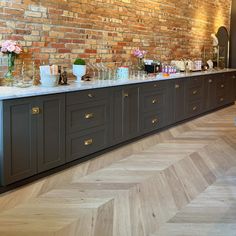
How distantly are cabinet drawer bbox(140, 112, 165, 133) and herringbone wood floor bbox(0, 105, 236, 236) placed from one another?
1.56ft

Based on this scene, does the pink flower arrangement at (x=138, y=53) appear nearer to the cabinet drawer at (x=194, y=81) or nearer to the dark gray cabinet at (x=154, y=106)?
the dark gray cabinet at (x=154, y=106)

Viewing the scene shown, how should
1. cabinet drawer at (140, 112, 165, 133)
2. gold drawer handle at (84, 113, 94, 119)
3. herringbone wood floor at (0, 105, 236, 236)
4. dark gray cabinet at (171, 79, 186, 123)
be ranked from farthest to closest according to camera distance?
dark gray cabinet at (171, 79, 186, 123)
cabinet drawer at (140, 112, 165, 133)
gold drawer handle at (84, 113, 94, 119)
herringbone wood floor at (0, 105, 236, 236)

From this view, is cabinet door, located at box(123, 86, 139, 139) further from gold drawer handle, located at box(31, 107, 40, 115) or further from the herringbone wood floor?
gold drawer handle, located at box(31, 107, 40, 115)

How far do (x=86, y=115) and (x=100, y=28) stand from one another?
171 centimetres

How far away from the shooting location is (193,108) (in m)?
7.50

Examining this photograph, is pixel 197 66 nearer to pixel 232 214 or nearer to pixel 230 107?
pixel 230 107

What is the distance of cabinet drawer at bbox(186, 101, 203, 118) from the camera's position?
7.30m

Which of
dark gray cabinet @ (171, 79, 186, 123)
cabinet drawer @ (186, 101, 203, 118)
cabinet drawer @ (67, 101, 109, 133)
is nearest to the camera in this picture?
cabinet drawer @ (67, 101, 109, 133)

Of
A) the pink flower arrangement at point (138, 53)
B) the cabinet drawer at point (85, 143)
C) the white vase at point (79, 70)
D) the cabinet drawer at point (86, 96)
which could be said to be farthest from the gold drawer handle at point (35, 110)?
the pink flower arrangement at point (138, 53)

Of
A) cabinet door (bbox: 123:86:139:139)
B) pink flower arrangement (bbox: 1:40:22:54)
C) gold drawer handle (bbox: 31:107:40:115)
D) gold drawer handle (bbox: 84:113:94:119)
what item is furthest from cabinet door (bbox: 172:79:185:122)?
gold drawer handle (bbox: 31:107:40:115)

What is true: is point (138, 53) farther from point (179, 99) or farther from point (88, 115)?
point (88, 115)

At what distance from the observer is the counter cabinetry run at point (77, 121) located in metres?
3.64

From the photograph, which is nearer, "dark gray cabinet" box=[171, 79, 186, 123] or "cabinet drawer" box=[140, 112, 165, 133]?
"cabinet drawer" box=[140, 112, 165, 133]

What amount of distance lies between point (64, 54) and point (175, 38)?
11.1ft
